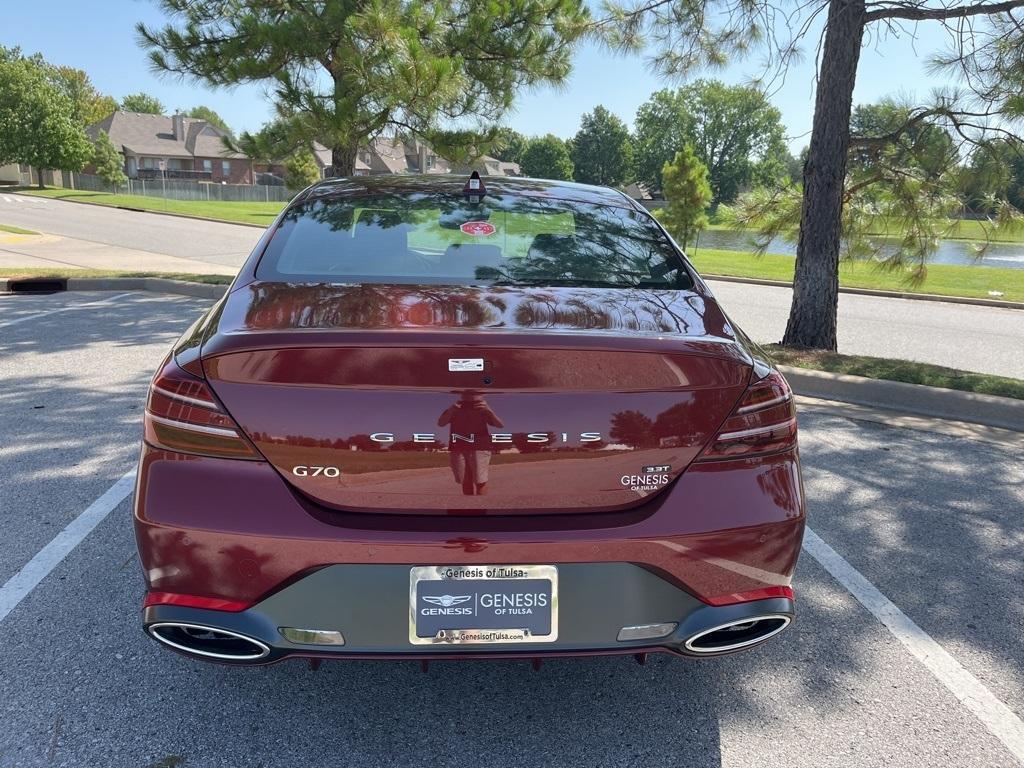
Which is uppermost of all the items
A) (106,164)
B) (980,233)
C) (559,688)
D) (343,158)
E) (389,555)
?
(106,164)

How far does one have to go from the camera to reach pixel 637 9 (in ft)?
26.0

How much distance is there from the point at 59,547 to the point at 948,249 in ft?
111

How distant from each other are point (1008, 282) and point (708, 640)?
24.0m

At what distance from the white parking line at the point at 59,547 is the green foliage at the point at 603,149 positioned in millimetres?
100719

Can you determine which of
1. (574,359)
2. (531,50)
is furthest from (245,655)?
(531,50)

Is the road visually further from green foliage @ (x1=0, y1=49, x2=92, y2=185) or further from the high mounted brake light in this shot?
green foliage @ (x1=0, y1=49, x2=92, y2=185)

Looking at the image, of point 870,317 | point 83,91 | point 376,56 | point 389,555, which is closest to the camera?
point 389,555

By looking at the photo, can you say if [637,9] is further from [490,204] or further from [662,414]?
[662,414]

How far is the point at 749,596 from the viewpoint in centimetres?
216

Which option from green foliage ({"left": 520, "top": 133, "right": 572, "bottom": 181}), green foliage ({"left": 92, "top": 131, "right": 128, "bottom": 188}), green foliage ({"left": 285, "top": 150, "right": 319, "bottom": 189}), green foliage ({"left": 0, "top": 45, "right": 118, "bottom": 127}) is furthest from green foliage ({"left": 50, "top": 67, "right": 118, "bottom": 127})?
green foliage ({"left": 285, "top": 150, "right": 319, "bottom": 189})

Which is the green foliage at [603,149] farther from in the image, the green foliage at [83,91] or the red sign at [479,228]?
the red sign at [479,228]

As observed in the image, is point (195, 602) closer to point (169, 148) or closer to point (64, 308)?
point (64, 308)

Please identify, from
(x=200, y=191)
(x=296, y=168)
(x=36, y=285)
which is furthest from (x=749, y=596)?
(x=200, y=191)

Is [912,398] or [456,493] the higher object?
[456,493]
